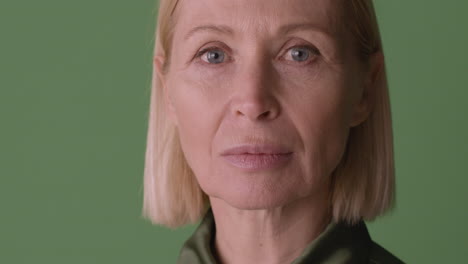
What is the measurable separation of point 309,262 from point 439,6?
1440mm

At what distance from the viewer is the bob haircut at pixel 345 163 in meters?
2.67

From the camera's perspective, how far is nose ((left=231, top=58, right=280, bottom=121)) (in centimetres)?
237

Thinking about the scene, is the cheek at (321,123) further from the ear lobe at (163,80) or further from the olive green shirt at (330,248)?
the ear lobe at (163,80)

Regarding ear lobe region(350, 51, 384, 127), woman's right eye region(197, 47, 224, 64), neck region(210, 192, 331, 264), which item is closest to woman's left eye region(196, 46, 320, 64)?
woman's right eye region(197, 47, 224, 64)

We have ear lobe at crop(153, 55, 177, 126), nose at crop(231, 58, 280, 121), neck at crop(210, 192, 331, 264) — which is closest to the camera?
nose at crop(231, 58, 280, 121)

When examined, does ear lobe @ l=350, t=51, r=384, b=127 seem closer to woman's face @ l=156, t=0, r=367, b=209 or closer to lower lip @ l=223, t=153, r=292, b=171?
woman's face @ l=156, t=0, r=367, b=209

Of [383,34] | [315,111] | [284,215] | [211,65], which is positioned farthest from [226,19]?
[383,34]

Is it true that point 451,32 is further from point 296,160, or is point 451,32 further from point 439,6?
point 296,160

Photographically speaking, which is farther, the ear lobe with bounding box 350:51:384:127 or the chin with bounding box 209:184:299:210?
the ear lobe with bounding box 350:51:384:127

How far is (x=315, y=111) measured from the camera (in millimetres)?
2461

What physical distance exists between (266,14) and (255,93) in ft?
0.62

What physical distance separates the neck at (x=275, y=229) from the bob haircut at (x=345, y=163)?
0.08 meters

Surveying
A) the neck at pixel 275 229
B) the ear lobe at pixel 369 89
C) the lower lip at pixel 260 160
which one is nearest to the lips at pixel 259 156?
the lower lip at pixel 260 160

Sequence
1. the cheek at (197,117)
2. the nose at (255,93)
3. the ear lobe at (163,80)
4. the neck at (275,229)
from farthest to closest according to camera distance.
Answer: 1. the ear lobe at (163,80)
2. the neck at (275,229)
3. the cheek at (197,117)
4. the nose at (255,93)
